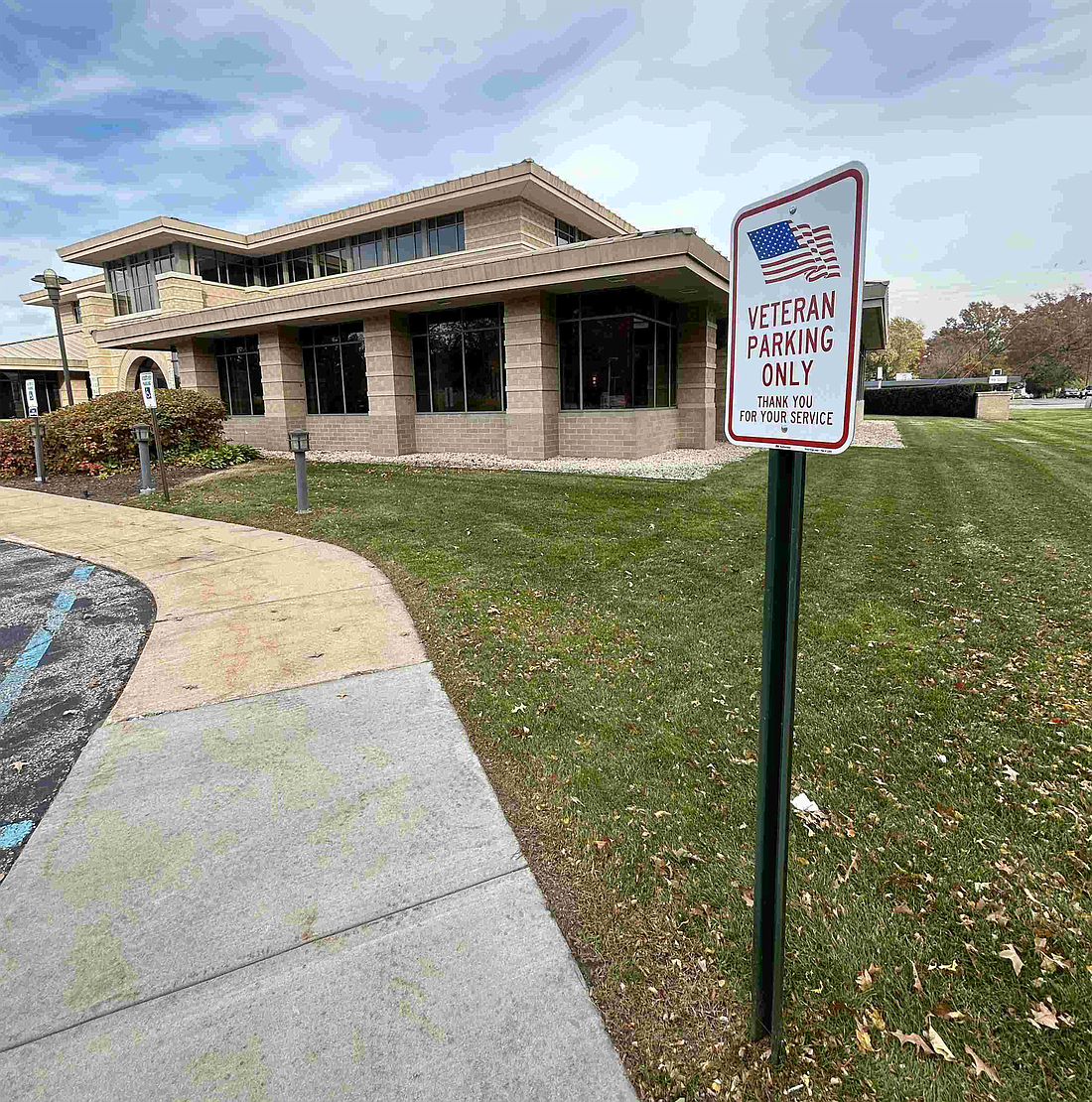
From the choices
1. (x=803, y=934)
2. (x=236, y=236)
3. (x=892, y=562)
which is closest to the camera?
(x=803, y=934)

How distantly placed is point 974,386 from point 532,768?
160 ft

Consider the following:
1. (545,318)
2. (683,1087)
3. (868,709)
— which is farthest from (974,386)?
(683,1087)

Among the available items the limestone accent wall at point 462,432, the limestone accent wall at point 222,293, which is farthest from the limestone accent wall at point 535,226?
the limestone accent wall at point 222,293

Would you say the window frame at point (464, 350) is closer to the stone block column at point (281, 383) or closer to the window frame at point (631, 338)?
the window frame at point (631, 338)

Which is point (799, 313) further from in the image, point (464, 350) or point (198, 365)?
point (198, 365)

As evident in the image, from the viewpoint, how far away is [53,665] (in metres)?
4.91

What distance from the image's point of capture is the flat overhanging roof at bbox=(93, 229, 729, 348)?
13984 mm

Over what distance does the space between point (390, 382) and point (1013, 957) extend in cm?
1897

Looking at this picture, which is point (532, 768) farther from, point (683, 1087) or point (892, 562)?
point (892, 562)

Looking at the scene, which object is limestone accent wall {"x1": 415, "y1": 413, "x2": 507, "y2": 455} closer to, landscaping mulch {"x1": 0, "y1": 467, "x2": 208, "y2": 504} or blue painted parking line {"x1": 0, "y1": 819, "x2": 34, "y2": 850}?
landscaping mulch {"x1": 0, "y1": 467, "x2": 208, "y2": 504}

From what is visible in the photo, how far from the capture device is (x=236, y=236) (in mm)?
32656

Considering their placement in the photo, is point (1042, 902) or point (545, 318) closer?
point (1042, 902)

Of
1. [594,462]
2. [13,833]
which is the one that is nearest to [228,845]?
[13,833]

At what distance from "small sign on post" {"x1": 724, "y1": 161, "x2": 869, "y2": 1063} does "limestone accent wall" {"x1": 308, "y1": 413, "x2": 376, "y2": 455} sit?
63.5ft
